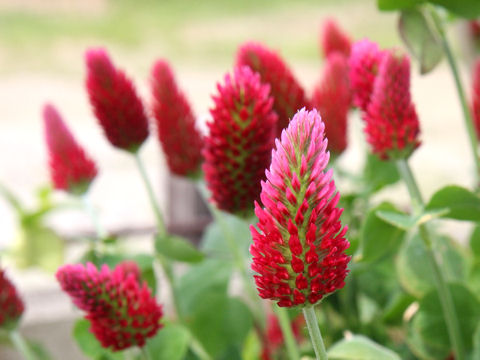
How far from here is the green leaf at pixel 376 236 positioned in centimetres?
46

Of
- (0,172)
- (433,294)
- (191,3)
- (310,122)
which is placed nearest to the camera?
(310,122)

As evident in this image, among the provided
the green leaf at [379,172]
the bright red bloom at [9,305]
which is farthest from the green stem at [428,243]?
the bright red bloom at [9,305]

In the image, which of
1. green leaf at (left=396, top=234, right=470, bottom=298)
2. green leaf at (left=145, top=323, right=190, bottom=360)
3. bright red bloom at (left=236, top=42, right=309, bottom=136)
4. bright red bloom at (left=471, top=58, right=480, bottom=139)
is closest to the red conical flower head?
bright red bloom at (left=471, top=58, right=480, bottom=139)

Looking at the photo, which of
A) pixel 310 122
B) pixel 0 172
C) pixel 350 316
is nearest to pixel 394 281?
pixel 350 316

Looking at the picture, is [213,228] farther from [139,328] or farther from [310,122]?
[310,122]

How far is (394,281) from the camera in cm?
74

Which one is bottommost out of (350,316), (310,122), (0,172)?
(0,172)

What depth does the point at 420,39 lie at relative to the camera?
50 centimetres

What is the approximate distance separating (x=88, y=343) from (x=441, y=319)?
0.87 feet

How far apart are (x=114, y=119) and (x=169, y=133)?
0.05 meters

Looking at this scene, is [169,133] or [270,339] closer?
[169,133]

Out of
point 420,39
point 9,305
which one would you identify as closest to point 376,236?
point 420,39

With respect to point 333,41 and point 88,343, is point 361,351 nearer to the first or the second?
point 88,343

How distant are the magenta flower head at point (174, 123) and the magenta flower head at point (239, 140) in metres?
0.12
